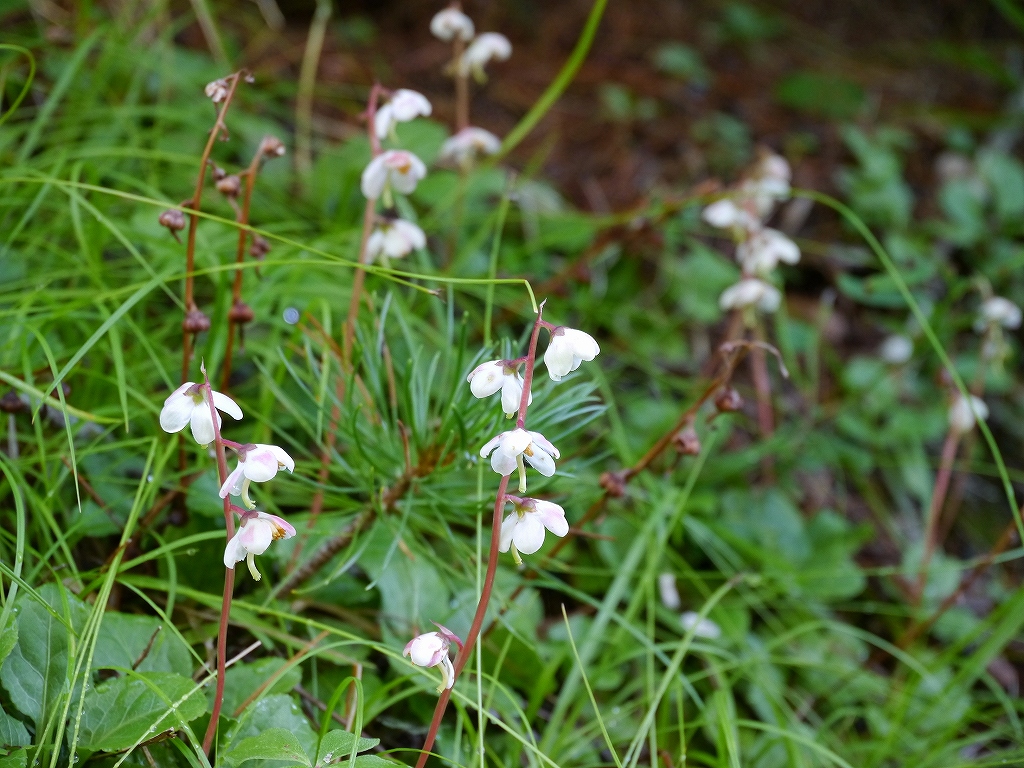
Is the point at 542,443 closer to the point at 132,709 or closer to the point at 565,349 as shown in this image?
the point at 565,349

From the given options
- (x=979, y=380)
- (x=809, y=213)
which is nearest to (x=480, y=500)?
(x=979, y=380)

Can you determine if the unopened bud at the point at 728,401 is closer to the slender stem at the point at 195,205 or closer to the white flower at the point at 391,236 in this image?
the white flower at the point at 391,236

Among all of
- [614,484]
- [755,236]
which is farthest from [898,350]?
[614,484]

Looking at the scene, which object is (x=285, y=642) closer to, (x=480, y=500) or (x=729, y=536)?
(x=480, y=500)

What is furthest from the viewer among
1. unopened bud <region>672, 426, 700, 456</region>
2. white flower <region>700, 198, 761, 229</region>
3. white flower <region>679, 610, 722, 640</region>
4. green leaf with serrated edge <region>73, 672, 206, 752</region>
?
white flower <region>700, 198, 761, 229</region>

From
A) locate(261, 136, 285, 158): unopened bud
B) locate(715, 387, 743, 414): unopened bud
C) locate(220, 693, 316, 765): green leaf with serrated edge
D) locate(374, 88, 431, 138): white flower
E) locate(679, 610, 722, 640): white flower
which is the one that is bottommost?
locate(679, 610, 722, 640): white flower

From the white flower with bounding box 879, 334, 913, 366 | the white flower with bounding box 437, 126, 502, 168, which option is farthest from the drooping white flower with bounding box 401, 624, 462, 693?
the white flower with bounding box 879, 334, 913, 366

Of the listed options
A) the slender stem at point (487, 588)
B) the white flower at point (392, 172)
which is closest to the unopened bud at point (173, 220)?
the white flower at point (392, 172)

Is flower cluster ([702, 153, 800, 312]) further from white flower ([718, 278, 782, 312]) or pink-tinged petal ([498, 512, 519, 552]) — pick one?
pink-tinged petal ([498, 512, 519, 552])
